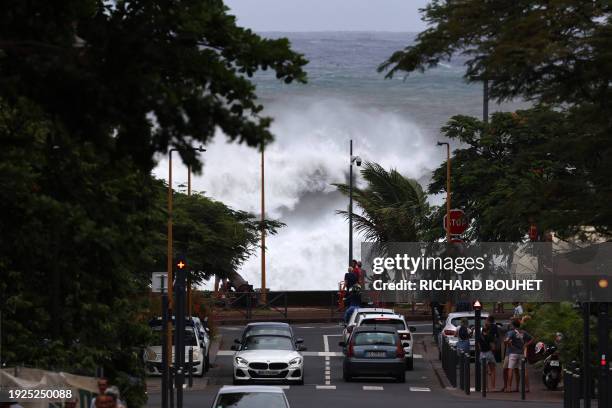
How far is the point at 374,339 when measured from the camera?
39750 millimetres

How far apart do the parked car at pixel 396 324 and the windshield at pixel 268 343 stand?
3.96m

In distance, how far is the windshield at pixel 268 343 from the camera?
39406 millimetres

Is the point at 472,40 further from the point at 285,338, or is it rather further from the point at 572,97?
the point at 285,338

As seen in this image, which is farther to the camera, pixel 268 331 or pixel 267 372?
pixel 268 331

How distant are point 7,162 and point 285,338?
21.8 meters

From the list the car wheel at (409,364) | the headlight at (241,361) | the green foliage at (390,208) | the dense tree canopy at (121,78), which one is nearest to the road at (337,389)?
the car wheel at (409,364)

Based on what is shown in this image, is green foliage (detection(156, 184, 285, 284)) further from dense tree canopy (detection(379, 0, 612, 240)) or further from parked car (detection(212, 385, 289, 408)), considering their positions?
dense tree canopy (detection(379, 0, 612, 240))

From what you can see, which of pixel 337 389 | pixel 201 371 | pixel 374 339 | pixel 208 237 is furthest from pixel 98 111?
pixel 208 237

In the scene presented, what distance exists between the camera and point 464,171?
59844mm

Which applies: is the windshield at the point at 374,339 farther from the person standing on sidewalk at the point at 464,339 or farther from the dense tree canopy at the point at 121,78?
the dense tree canopy at the point at 121,78

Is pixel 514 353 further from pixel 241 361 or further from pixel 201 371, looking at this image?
pixel 201 371

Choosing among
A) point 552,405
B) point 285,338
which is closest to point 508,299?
point 285,338

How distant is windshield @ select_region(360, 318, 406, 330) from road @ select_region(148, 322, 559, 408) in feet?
4.27

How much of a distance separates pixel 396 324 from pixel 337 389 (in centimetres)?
778
